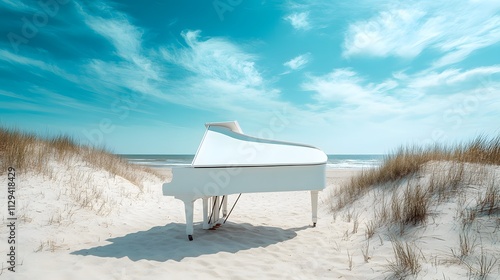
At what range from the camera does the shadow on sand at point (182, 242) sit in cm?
412

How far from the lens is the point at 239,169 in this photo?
430 centimetres

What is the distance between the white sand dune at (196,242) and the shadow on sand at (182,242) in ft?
0.05

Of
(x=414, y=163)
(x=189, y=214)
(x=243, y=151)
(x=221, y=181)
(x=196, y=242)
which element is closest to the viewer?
(x=221, y=181)

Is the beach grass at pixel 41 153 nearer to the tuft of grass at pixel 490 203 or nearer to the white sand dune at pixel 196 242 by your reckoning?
the white sand dune at pixel 196 242

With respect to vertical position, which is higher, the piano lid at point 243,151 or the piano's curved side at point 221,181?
the piano lid at point 243,151

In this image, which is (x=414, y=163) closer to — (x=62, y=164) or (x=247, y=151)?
(x=247, y=151)

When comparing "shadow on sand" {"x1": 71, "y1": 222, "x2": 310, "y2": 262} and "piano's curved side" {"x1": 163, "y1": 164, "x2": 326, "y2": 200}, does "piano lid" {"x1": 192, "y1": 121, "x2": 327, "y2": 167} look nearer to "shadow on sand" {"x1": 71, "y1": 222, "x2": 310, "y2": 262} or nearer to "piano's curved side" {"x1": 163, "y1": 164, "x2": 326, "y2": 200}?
"piano's curved side" {"x1": 163, "y1": 164, "x2": 326, "y2": 200}

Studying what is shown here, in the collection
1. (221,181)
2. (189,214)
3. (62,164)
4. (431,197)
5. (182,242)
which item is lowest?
(182,242)

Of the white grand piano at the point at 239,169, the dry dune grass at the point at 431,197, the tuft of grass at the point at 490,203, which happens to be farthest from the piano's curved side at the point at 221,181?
the tuft of grass at the point at 490,203

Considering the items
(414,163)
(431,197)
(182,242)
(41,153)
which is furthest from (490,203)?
(41,153)

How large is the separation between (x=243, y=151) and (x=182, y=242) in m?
1.67

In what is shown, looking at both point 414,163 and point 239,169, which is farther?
point 414,163

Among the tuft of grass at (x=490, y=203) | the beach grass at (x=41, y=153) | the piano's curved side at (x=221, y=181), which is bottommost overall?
the tuft of grass at (x=490, y=203)

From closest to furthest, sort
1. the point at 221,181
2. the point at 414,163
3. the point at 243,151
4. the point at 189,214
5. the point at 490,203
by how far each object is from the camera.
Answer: the point at 490,203 → the point at 221,181 → the point at 189,214 → the point at 243,151 → the point at 414,163
